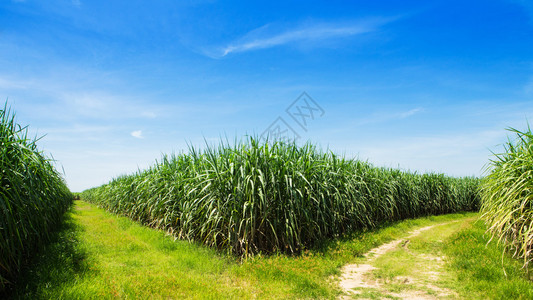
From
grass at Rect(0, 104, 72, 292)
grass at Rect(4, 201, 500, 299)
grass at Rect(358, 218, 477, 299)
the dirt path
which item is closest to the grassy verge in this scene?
grass at Rect(358, 218, 477, 299)

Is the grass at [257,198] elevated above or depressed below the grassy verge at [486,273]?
above

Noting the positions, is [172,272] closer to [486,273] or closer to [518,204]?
[486,273]

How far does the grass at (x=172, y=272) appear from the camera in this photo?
157 inches

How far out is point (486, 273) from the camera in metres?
4.75

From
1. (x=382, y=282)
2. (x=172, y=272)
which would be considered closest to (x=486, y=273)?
(x=382, y=282)

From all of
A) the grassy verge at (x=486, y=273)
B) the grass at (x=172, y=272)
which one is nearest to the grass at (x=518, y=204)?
the grassy verge at (x=486, y=273)

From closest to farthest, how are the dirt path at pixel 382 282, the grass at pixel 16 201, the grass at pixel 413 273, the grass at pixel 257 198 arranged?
the grass at pixel 16 201
the dirt path at pixel 382 282
the grass at pixel 413 273
the grass at pixel 257 198

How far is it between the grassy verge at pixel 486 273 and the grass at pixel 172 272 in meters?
1.90

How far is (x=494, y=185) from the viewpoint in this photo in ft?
20.8

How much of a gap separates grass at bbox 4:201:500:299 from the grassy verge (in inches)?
74.7

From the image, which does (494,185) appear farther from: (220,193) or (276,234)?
(220,193)

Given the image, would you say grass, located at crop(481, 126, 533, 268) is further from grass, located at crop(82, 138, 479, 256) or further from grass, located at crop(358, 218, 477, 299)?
grass, located at crop(82, 138, 479, 256)

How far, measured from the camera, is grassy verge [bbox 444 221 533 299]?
414 centimetres

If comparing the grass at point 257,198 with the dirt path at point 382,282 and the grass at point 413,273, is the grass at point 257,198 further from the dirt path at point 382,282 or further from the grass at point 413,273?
the grass at point 413,273
